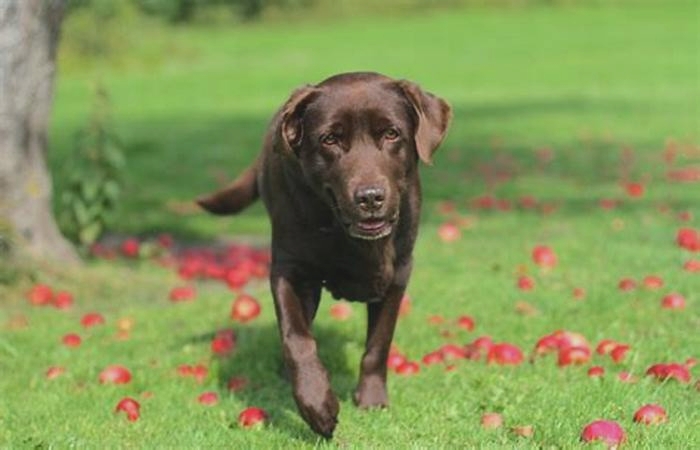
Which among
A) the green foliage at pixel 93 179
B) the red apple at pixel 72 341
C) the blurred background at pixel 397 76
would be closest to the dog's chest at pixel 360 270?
the red apple at pixel 72 341

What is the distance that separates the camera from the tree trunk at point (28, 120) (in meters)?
9.17

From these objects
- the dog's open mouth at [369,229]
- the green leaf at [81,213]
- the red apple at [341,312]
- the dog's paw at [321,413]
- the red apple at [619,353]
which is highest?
the dog's open mouth at [369,229]

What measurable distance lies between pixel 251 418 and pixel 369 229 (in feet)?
3.51

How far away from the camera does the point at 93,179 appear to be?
10.6 meters

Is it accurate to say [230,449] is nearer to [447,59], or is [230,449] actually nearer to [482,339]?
[482,339]

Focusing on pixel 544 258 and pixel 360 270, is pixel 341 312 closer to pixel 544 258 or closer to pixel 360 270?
pixel 544 258

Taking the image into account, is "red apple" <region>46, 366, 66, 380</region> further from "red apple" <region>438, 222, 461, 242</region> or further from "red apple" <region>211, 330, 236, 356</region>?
"red apple" <region>438, 222, 461, 242</region>

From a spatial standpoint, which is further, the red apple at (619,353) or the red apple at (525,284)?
the red apple at (525,284)

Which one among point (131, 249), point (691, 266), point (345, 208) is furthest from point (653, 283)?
point (131, 249)

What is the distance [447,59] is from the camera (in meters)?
38.6

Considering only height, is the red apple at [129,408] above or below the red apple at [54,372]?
above

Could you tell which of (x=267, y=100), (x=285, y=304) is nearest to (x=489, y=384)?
(x=285, y=304)

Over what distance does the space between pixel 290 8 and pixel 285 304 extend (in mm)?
54165

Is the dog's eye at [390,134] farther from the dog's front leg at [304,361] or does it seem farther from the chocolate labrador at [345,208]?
the dog's front leg at [304,361]
